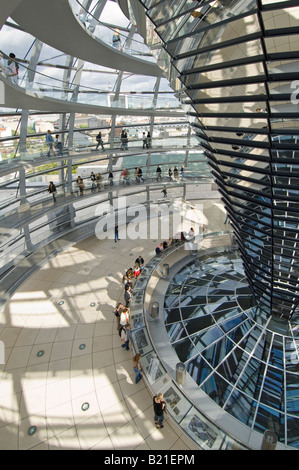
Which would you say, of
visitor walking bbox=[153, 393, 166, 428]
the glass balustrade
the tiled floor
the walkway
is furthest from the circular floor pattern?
the glass balustrade

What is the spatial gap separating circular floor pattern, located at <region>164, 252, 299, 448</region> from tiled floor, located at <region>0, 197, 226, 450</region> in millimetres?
1832

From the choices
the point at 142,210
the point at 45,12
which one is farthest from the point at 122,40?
the point at 142,210

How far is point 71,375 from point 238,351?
17.9 feet

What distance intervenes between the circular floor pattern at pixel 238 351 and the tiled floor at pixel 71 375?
1.83 metres

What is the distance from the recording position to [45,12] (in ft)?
30.8

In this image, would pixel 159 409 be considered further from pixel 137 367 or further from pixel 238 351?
pixel 238 351

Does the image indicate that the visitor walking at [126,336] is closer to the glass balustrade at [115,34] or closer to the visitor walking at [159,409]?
the visitor walking at [159,409]

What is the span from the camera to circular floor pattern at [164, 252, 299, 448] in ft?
25.6

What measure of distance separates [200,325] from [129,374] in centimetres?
315

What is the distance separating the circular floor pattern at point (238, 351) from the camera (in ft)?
25.6

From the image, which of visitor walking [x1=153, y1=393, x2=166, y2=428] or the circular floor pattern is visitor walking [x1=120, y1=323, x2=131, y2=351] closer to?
the circular floor pattern

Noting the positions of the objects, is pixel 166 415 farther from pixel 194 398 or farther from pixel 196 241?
pixel 196 241

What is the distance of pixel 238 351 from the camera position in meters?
9.24

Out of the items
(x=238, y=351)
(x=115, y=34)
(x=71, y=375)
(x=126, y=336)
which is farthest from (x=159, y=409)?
(x=115, y=34)
